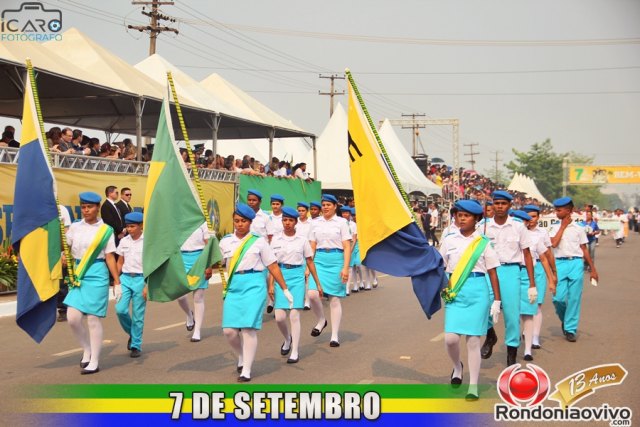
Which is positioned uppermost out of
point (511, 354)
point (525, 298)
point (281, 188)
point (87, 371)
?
point (281, 188)

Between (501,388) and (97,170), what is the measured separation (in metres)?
12.3

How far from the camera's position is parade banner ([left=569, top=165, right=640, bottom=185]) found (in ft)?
277

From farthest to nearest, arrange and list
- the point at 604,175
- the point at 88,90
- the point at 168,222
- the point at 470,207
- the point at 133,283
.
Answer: the point at 604,175
the point at 88,90
the point at 133,283
the point at 168,222
the point at 470,207

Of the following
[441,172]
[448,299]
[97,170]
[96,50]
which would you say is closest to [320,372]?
[448,299]

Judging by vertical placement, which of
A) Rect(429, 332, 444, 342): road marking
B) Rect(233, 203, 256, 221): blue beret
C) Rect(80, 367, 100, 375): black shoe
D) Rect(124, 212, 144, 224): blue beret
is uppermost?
Rect(233, 203, 256, 221): blue beret

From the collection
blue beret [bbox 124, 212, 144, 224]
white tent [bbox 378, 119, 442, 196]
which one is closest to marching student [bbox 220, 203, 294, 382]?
blue beret [bbox 124, 212, 144, 224]

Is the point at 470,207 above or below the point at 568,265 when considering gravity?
above

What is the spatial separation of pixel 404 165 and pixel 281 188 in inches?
555

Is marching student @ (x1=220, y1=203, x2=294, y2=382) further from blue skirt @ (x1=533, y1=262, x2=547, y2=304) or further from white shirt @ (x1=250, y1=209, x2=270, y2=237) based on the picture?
white shirt @ (x1=250, y1=209, x2=270, y2=237)

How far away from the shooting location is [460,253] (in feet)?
24.0

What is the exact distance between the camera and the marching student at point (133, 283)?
934 cm

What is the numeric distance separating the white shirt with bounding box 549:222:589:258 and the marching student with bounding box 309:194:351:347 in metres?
2.90

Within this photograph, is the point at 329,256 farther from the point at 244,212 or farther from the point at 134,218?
the point at 244,212

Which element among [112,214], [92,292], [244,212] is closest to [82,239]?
[92,292]
